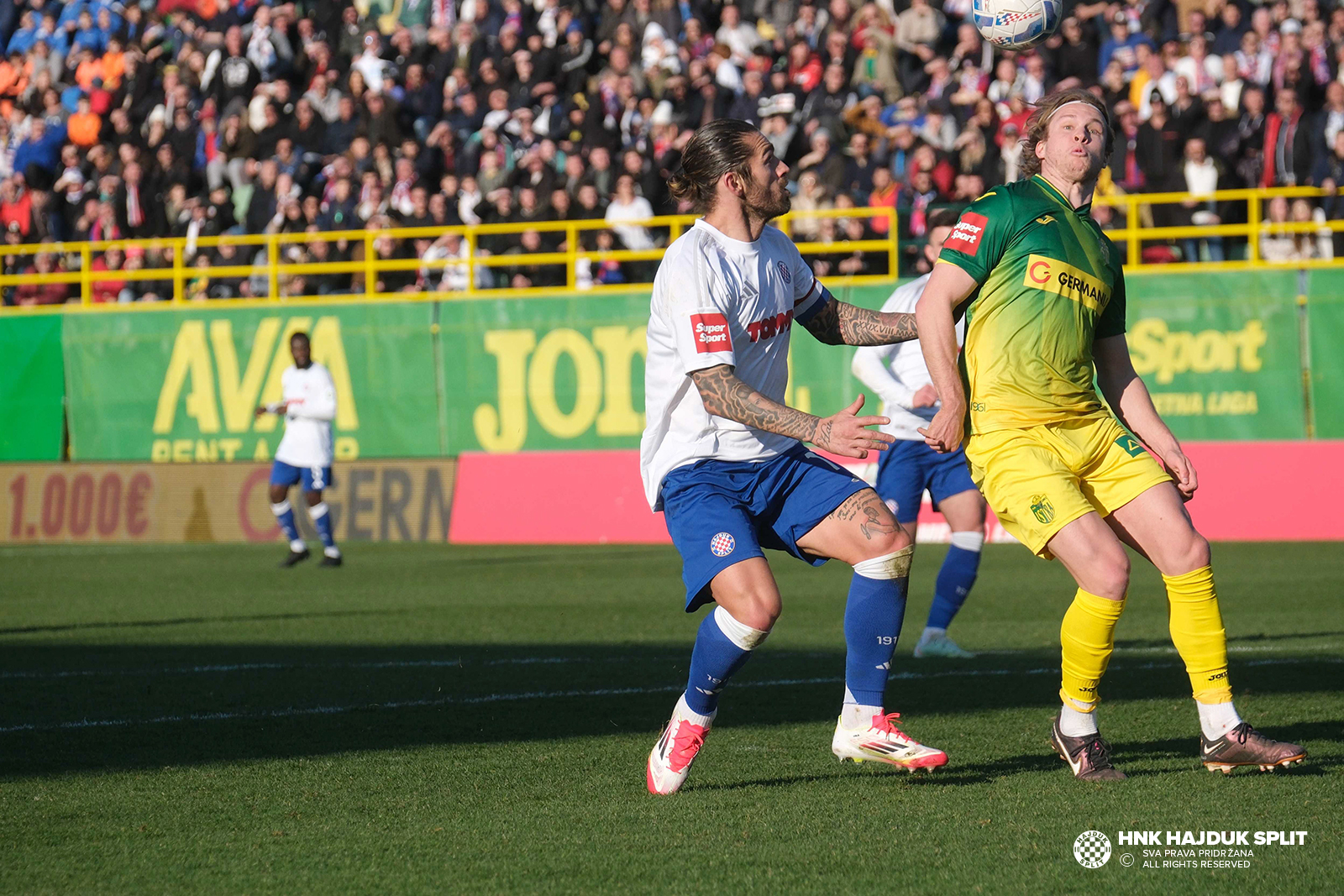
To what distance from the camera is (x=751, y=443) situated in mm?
5656

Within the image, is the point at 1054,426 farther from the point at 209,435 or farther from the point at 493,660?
the point at 209,435

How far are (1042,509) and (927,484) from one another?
13.4 ft

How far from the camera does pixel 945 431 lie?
5.31 meters

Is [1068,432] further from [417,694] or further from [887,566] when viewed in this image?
[417,694]

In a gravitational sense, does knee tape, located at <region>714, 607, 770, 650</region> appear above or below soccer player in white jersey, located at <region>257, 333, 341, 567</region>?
above

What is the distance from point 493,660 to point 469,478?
1109 centimetres

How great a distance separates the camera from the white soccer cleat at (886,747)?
17.9 ft

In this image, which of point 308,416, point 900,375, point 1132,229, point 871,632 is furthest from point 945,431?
point 1132,229

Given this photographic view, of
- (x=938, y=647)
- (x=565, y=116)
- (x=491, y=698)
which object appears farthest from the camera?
(x=565, y=116)

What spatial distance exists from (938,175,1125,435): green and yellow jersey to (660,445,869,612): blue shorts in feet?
1.89

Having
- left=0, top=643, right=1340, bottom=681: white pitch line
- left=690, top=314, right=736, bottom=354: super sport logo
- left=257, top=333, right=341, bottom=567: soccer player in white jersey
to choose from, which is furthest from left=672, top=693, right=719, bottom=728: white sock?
left=257, top=333, right=341, bottom=567: soccer player in white jersey

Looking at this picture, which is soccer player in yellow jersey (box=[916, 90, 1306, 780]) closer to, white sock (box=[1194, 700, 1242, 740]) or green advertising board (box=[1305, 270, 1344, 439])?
white sock (box=[1194, 700, 1242, 740])

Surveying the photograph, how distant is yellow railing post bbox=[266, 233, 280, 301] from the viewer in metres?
22.6

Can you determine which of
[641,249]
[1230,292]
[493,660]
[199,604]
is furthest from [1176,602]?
[641,249]
